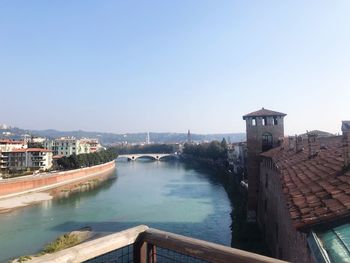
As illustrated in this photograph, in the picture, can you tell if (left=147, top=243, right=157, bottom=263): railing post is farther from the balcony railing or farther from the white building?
the white building

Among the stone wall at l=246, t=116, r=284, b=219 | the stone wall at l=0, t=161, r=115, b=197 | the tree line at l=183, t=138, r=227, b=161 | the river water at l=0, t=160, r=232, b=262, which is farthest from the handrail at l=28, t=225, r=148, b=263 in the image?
the tree line at l=183, t=138, r=227, b=161

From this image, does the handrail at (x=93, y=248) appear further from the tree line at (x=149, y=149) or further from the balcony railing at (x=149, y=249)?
the tree line at (x=149, y=149)

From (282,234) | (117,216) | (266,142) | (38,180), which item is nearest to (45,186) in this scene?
(38,180)

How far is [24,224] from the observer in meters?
28.0

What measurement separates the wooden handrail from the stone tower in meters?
22.1

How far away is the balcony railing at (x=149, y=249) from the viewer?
2397 mm

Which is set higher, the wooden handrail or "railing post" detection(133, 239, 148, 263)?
the wooden handrail

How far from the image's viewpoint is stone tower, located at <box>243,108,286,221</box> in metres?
24.3

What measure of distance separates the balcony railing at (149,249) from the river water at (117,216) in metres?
19.0

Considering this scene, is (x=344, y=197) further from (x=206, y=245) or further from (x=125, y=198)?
(x=125, y=198)

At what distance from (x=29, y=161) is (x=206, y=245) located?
64.8 metres

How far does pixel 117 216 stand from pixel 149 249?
28280 millimetres

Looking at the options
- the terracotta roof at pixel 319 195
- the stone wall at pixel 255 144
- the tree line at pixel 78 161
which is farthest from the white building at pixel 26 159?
the terracotta roof at pixel 319 195

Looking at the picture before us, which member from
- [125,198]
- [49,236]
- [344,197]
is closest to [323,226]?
[344,197]
